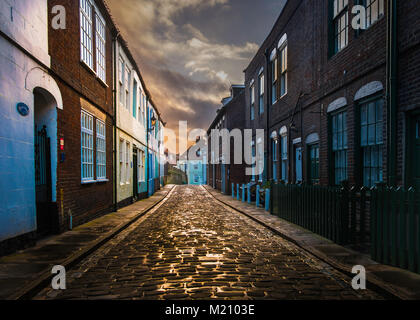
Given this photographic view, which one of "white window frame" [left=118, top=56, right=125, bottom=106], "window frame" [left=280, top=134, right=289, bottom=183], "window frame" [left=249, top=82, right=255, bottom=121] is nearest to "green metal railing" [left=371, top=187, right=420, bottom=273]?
"window frame" [left=280, top=134, right=289, bottom=183]

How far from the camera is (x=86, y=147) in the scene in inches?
384

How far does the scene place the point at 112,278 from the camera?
14.7ft

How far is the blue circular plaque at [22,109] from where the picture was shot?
5871mm

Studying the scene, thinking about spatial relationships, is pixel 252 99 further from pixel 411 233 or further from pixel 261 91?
pixel 411 233

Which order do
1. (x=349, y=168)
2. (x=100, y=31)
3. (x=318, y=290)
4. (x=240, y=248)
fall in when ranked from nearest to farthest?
(x=318, y=290) < (x=240, y=248) < (x=349, y=168) < (x=100, y=31)

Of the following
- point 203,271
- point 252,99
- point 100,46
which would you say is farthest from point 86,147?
point 252,99

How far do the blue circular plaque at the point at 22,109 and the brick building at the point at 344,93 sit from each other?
7349mm

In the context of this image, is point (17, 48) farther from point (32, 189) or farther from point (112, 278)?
point (112, 278)

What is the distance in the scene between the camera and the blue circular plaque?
5.87 meters

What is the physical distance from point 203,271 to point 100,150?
7.83 meters

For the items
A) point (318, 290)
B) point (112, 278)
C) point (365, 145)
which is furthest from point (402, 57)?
point (112, 278)

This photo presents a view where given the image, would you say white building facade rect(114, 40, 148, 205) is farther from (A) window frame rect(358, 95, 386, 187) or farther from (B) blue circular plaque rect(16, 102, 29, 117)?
(A) window frame rect(358, 95, 386, 187)

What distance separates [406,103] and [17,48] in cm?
762

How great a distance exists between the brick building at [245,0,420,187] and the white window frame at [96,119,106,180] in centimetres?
732
